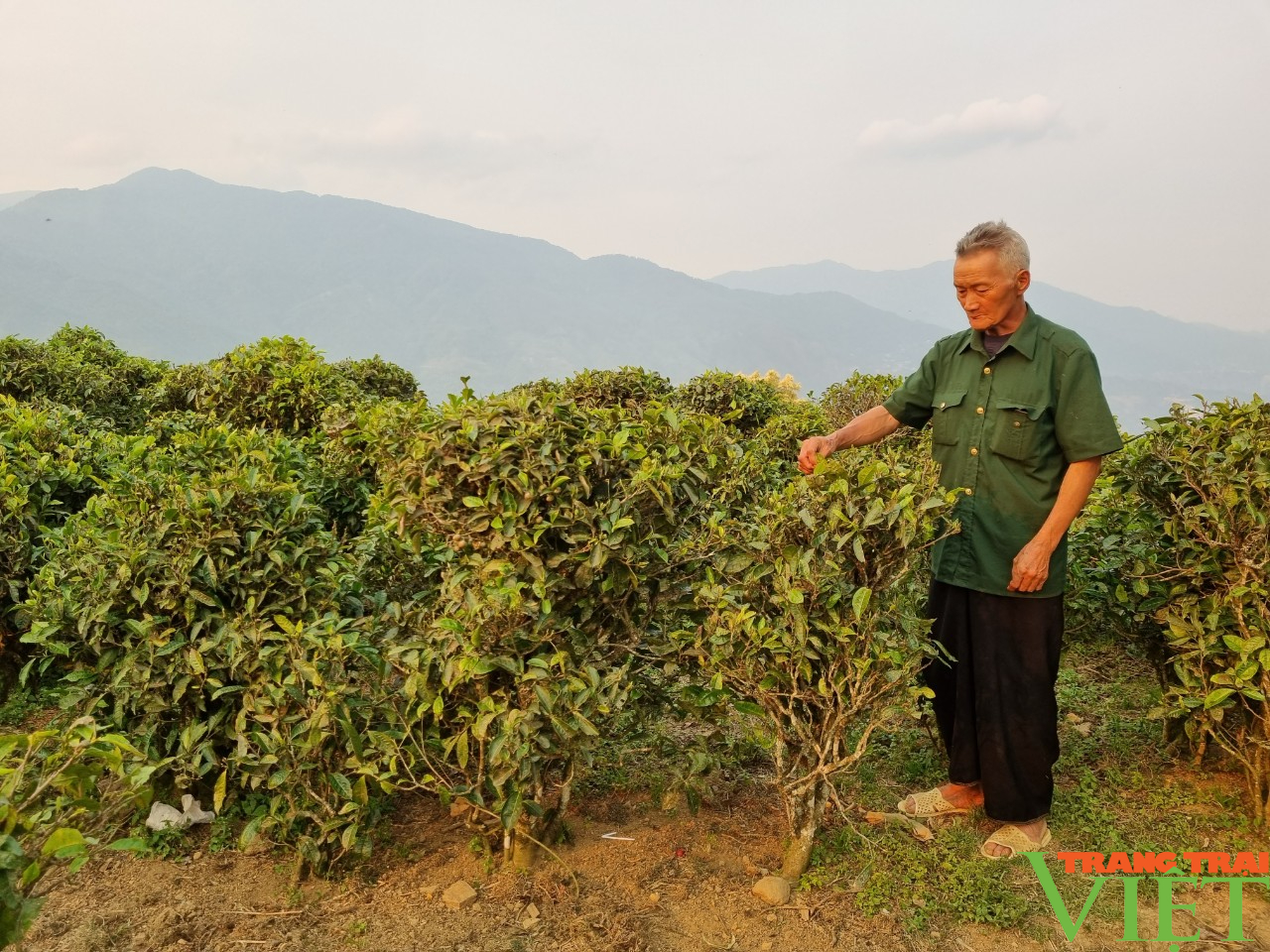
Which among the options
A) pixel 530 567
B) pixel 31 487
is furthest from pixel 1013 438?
pixel 31 487

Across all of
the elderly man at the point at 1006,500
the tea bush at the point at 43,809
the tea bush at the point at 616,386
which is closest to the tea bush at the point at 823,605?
the elderly man at the point at 1006,500

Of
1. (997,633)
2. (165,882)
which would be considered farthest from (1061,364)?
(165,882)

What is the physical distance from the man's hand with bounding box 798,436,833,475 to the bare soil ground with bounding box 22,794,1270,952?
4.47ft

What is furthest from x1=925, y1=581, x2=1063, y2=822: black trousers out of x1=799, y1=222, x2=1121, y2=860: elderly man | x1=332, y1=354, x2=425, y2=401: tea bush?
x1=332, y1=354, x2=425, y2=401: tea bush

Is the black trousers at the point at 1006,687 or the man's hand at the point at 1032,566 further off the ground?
the man's hand at the point at 1032,566

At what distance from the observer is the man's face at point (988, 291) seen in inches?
112

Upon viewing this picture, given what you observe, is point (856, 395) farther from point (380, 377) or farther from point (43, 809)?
point (43, 809)

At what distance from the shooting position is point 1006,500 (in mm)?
2949

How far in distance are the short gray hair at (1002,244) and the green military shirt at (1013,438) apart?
0.22 meters

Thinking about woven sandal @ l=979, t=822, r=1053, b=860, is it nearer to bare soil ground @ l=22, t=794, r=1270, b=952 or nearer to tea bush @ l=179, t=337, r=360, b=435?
bare soil ground @ l=22, t=794, r=1270, b=952

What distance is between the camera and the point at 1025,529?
2.93 metres

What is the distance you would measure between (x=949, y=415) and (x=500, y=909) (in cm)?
225

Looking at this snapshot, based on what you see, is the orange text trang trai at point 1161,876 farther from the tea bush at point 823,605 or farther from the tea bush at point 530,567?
the tea bush at point 530,567

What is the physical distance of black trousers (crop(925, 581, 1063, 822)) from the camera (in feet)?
9.82
